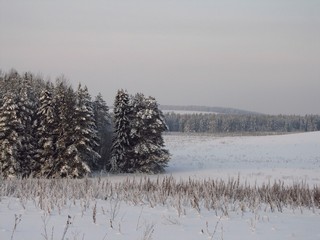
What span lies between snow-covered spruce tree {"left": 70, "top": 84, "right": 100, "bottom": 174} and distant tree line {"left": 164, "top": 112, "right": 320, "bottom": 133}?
109m

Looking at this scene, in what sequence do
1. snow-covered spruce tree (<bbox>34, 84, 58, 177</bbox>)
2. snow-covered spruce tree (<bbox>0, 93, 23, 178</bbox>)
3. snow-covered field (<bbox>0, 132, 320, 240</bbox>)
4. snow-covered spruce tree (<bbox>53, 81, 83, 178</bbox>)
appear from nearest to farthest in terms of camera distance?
snow-covered field (<bbox>0, 132, 320, 240</bbox>) < snow-covered spruce tree (<bbox>0, 93, 23, 178</bbox>) < snow-covered spruce tree (<bbox>53, 81, 83, 178</bbox>) < snow-covered spruce tree (<bbox>34, 84, 58, 177</bbox>)

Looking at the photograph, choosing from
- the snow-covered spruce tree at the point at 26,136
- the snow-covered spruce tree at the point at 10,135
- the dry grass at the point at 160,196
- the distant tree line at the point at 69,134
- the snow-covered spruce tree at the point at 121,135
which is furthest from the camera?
the snow-covered spruce tree at the point at 121,135

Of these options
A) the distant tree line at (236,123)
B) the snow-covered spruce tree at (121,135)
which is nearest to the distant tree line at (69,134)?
the snow-covered spruce tree at (121,135)

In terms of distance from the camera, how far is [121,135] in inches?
1400

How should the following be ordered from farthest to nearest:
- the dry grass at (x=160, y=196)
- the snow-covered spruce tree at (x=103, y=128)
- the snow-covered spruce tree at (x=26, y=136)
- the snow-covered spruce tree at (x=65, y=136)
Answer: the snow-covered spruce tree at (x=103, y=128) → the snow-covered spruce tree at (x=26, y=136) → the snow-covered spruce tree at (x=65, y=136) → the dry grass at (x=160, y=196)

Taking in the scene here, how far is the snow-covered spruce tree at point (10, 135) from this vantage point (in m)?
30.0

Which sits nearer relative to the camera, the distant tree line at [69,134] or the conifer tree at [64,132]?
the distant tree line at [69,134]

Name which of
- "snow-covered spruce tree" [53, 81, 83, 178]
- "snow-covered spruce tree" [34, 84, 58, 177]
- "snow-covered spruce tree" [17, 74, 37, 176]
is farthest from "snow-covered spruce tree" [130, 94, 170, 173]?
"snow-covered spruce tree" [17, 74, 37, 176]

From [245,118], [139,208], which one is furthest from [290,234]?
[245,118]

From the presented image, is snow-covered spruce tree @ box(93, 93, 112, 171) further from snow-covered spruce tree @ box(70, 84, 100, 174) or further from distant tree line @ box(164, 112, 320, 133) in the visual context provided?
distant tree line @ box(164, 112, 320, 133)

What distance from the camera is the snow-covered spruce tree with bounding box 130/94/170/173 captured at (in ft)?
112

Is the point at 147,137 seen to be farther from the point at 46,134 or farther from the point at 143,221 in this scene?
the point at 143,221

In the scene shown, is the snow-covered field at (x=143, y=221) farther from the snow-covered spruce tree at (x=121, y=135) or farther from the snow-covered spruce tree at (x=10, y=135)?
the snow-covered spruce tree at (x=121, y=135)

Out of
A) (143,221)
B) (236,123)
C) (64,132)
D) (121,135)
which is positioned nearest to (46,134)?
(64,132)
